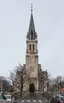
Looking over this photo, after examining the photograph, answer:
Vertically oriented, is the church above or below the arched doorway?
above

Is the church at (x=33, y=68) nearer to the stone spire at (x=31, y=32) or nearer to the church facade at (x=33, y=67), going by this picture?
the church facade at (x=33, y=67)

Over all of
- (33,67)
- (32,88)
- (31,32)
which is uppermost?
(31,32)

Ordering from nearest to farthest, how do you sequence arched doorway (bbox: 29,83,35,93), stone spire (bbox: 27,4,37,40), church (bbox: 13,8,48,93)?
1. church (bbox: 13,8,48,93)
2. arched doorway (bbox: 29,83,35,93)
3. stone spire (bbox: 27,4,37,40)

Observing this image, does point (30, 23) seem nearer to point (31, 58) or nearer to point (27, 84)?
point (31, 58)

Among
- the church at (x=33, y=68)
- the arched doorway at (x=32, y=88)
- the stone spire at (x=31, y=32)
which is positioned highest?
the stone spire at (x=31, y=32)

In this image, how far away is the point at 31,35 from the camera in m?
127

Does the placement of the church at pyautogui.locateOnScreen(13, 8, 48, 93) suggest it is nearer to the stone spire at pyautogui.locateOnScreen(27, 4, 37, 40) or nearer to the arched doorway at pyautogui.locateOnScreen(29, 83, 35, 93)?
the arched doorway at pyautogui.locateOnScreen(29, 83, 35, 93)

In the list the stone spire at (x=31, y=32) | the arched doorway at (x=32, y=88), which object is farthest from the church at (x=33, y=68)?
the stone spire at (x=31, y=32)

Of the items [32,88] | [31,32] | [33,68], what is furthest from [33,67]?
[31,32]

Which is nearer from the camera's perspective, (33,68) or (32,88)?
(33,68)

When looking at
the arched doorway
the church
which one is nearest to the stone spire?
the church

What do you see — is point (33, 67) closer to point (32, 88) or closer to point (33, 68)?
point (33, 68)

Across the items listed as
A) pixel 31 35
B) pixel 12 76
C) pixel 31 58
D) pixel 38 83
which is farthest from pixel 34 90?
pixel 12 76

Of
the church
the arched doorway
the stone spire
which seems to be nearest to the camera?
the church
